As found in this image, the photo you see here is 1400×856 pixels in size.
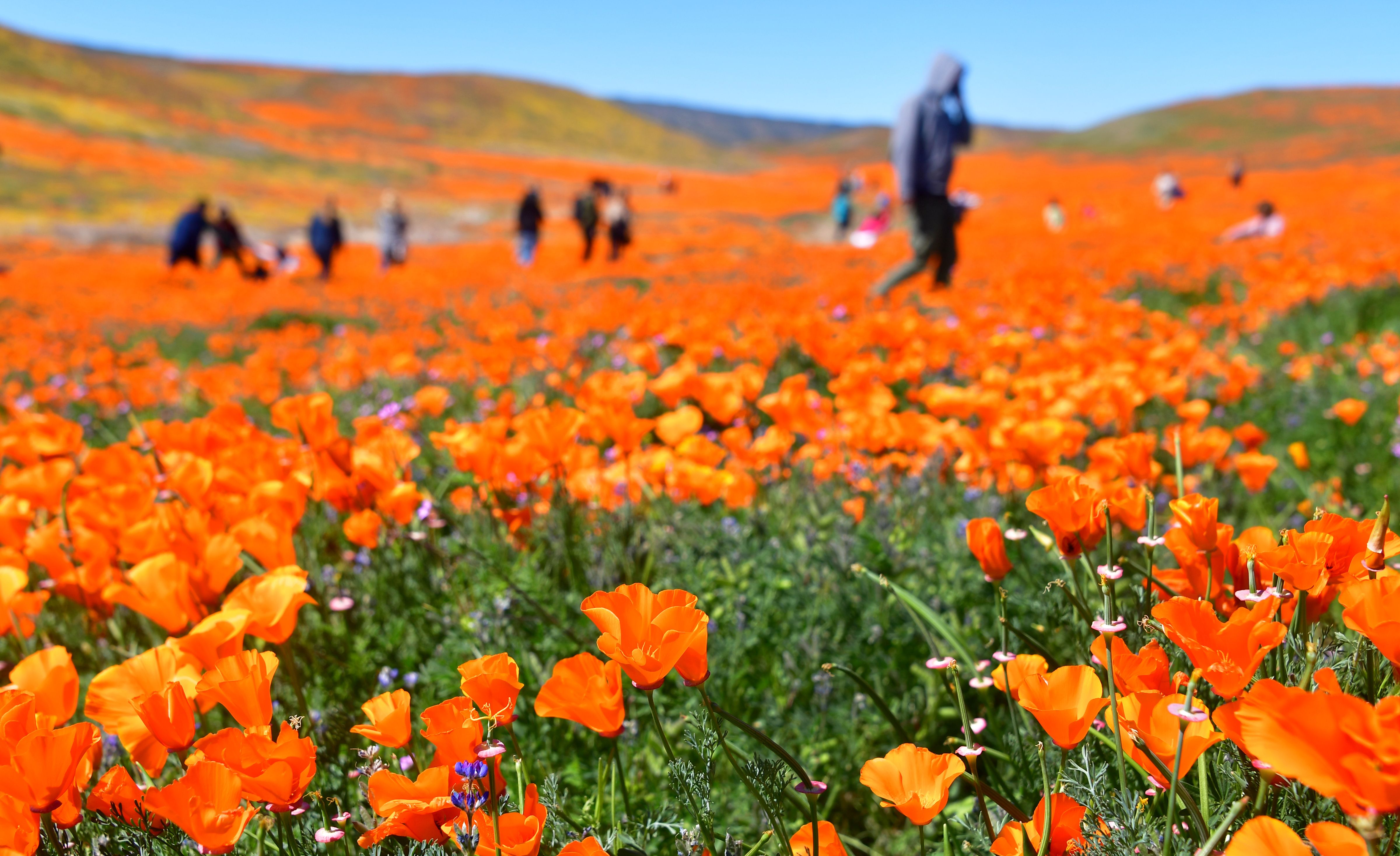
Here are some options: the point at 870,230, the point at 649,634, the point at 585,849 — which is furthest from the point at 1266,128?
the point at 585,849

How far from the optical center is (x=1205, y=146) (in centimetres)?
6625

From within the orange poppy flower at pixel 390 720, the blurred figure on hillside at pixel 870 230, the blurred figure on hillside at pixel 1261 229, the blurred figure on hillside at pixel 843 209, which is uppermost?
the blurred figure on hillside at pixel 843 209

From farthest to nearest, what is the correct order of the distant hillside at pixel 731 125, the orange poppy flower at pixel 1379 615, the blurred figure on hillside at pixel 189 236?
the distant hillside at pixel 731 125 < the blurred figure on hillside at pixel 189 236 < the orange poppy flower at pixel 1379 615

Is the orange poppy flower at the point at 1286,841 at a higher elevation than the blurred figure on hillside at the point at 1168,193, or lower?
lower

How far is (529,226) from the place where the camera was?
17562 millimetres

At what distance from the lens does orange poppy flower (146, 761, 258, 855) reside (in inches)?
30.5

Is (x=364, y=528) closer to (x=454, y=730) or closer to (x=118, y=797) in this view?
(x=118, y=797)

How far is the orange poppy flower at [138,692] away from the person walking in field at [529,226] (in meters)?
16.7

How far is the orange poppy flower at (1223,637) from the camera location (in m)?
0.77

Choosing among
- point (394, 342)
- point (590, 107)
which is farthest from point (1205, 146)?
point (394, 342)

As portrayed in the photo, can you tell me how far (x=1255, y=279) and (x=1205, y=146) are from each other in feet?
238

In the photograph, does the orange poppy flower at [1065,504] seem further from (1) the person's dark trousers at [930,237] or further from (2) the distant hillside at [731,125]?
(2) the distant hillside at [731,125]

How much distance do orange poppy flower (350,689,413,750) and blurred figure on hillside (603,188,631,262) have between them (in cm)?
1641

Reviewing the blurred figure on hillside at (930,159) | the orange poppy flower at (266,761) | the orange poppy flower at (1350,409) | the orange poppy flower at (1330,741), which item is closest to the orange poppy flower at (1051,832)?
the orange poppy flower at (1330,741)
